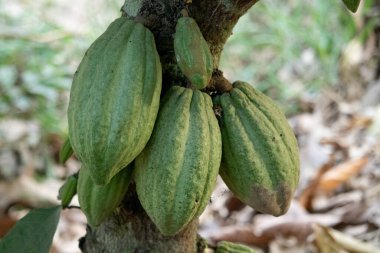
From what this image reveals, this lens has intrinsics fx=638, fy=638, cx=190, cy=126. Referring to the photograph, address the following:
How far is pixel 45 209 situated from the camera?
140 cm

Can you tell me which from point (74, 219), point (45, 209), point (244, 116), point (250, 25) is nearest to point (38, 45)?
point (74, 219)

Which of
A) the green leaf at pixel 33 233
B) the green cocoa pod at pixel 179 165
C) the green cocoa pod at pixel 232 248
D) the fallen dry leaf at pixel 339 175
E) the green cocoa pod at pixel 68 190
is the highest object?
the green cocoa pod at pixel 179 165

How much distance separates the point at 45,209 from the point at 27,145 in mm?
2470

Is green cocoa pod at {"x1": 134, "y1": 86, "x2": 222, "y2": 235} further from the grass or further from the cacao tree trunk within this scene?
the grass

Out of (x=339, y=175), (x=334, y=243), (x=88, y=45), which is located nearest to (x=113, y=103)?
(x=334, y=243)

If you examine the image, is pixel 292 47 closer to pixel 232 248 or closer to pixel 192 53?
pixel 232 248

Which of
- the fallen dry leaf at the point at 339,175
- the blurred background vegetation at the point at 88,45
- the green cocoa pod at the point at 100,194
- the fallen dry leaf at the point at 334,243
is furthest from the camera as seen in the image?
the blurred background vegetation at the point at 88,45

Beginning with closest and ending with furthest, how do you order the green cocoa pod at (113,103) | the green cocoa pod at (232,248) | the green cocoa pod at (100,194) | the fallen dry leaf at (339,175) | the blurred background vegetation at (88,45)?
the green cocoa pod at (113,103) < the green cocoa pod at (100,194) < the green cocoa pod at (232,248) < the fallen dry leaf at (339,175) < the blurred background vegetation at (88,45)

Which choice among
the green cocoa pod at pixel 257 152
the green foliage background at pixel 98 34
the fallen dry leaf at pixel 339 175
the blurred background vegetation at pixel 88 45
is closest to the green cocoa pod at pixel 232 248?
the green cocoa pod at pixel 257 152

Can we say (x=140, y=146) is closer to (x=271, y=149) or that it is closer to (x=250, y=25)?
(x=271, y=149)

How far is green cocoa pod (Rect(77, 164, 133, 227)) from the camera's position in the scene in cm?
117

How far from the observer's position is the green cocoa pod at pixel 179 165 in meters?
1.05

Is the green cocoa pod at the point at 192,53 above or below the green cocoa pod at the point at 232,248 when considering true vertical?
above

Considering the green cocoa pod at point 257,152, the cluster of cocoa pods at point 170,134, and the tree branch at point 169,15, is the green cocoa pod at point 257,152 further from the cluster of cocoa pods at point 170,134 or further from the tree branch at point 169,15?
the tree branch at point 169,15
